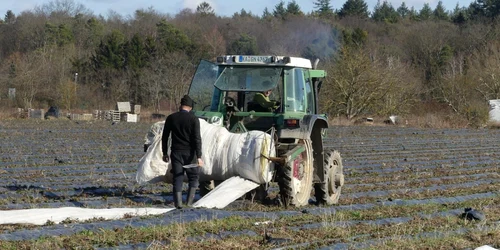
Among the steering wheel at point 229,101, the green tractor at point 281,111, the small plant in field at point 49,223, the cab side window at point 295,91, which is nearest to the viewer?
the small plant in field at point 49,223

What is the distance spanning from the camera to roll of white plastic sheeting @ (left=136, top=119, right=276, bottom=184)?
870cm

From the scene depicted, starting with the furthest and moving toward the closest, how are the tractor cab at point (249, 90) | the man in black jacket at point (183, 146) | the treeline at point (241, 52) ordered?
1. the treeline at point (241, 52)
2. the tractor cab at point (249, 90)
3. the man in black jacket at point (183, 146)

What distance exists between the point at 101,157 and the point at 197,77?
7.21 metres

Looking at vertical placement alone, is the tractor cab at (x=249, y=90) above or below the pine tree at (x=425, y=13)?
below

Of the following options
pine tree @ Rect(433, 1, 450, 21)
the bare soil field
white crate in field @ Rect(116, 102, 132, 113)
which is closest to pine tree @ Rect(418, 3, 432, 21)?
pine tree @ Rect(433, 1, 450, 21)

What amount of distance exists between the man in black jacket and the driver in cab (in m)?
1.13

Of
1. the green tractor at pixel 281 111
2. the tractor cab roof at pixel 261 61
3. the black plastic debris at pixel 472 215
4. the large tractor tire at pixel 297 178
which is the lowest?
the black plastic debris at pixel 472 215

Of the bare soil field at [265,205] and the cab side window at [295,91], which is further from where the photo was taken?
the cab side window at [295,91]

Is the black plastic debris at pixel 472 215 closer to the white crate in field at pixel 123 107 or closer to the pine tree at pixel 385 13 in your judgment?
the white crate in field at pixel 123 107

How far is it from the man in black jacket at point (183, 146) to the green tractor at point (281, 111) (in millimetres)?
706

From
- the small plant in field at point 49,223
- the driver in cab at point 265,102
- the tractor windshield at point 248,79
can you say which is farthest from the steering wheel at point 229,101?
the small plant in field at point 49,223

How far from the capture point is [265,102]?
31.2 feet

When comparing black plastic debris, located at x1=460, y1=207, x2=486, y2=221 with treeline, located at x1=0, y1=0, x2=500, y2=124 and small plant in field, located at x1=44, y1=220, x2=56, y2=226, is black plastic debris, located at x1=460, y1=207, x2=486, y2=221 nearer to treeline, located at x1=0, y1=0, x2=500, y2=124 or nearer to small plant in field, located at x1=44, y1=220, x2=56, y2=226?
small plant in field, located at x1=44, y1=220, x2=56, y2=226

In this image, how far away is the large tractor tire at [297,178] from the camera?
894 cm
